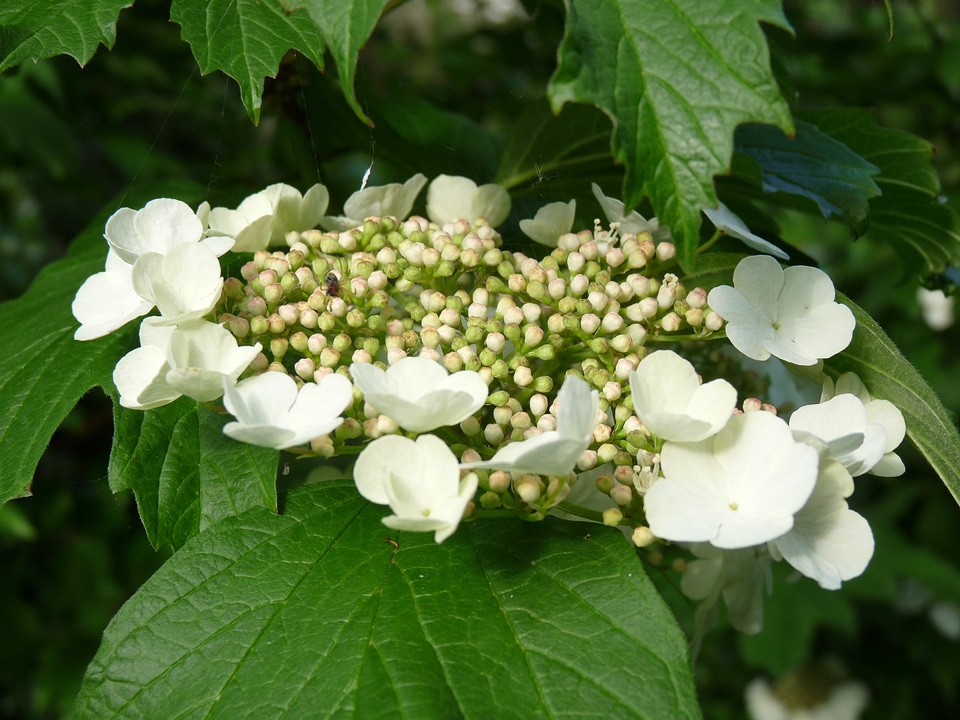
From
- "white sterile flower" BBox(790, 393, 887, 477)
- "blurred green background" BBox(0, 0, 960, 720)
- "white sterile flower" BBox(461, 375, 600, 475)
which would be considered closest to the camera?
"white sterile flower" BBox(461, 375, 600, 475)

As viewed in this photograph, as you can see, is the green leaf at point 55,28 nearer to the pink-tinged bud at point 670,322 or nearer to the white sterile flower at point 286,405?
the white sterile flower at point 286,405

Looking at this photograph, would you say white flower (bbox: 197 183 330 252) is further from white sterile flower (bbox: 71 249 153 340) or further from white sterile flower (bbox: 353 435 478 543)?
white sterile flower (bbox: 353 435 478 543)

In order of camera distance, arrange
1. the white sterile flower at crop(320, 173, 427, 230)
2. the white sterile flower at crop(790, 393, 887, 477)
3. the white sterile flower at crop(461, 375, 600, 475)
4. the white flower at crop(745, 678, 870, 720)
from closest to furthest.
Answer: the white sterile flower at crop(461, 375, 600, 475), the white sterile flower at crop(790, 393, 887, 477), the white sterile flower at crop(320, 173, 427, 230), the white flower at crop(745, 678, 870, 720)

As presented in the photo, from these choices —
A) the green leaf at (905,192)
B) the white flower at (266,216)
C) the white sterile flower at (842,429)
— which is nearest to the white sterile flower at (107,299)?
the white flower at (266,216)

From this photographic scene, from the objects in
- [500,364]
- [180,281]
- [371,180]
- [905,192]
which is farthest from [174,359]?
[371,180]

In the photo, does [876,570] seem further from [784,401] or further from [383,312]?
[383,312]

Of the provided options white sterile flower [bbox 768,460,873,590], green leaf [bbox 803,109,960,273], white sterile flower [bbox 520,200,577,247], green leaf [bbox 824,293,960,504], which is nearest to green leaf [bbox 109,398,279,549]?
white sterile flower [bbox 520,200,577,247]

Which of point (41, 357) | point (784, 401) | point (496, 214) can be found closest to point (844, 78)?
point (784, 401)

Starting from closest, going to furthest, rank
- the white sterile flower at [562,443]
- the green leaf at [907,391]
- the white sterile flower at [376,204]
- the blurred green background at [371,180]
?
Result: 1. the white sterile flower at [562,443]
2. the green leaf at [907,391]
3. the white sterile flower at [376,204]
4. the blurred green background at [371,180]
